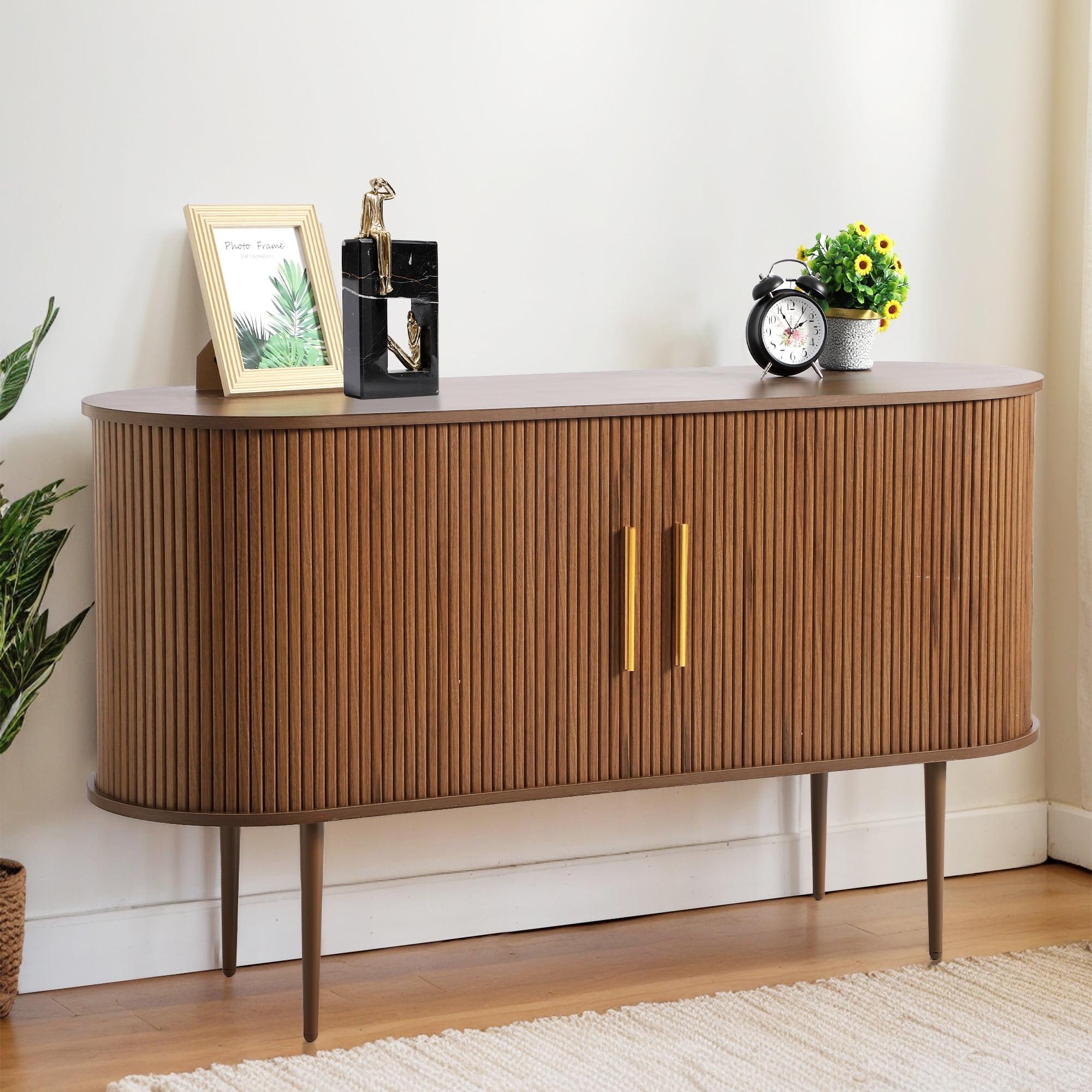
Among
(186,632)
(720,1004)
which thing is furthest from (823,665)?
(186,632)

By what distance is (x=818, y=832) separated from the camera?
8.87ft

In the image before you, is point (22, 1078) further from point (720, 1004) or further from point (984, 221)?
point (984, 221)

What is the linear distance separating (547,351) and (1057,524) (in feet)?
3.61

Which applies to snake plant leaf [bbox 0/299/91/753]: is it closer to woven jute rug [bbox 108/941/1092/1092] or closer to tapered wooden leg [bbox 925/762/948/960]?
woven jute rug [bbox 108/941/1092/1092]

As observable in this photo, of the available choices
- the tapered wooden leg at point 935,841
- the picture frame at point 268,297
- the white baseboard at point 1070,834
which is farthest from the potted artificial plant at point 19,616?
the white baseboard at point 1070,834

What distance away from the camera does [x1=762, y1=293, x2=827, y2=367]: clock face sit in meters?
2.38

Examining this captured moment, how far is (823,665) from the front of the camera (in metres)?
2.24

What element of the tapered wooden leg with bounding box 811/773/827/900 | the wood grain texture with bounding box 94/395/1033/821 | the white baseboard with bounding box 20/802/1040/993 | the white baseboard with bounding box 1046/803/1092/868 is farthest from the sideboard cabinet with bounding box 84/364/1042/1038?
the white baseboard with bounding box 1046/803/1092/868

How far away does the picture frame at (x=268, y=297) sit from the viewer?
2219mm

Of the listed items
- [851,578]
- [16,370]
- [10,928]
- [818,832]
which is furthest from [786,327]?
[10,928]

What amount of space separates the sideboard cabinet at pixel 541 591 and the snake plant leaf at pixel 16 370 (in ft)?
0.46

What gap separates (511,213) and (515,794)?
0.97 metres

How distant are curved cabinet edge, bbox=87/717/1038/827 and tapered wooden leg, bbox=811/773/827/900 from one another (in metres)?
0.36

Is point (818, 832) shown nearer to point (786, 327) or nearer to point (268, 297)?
point (786, 327)
